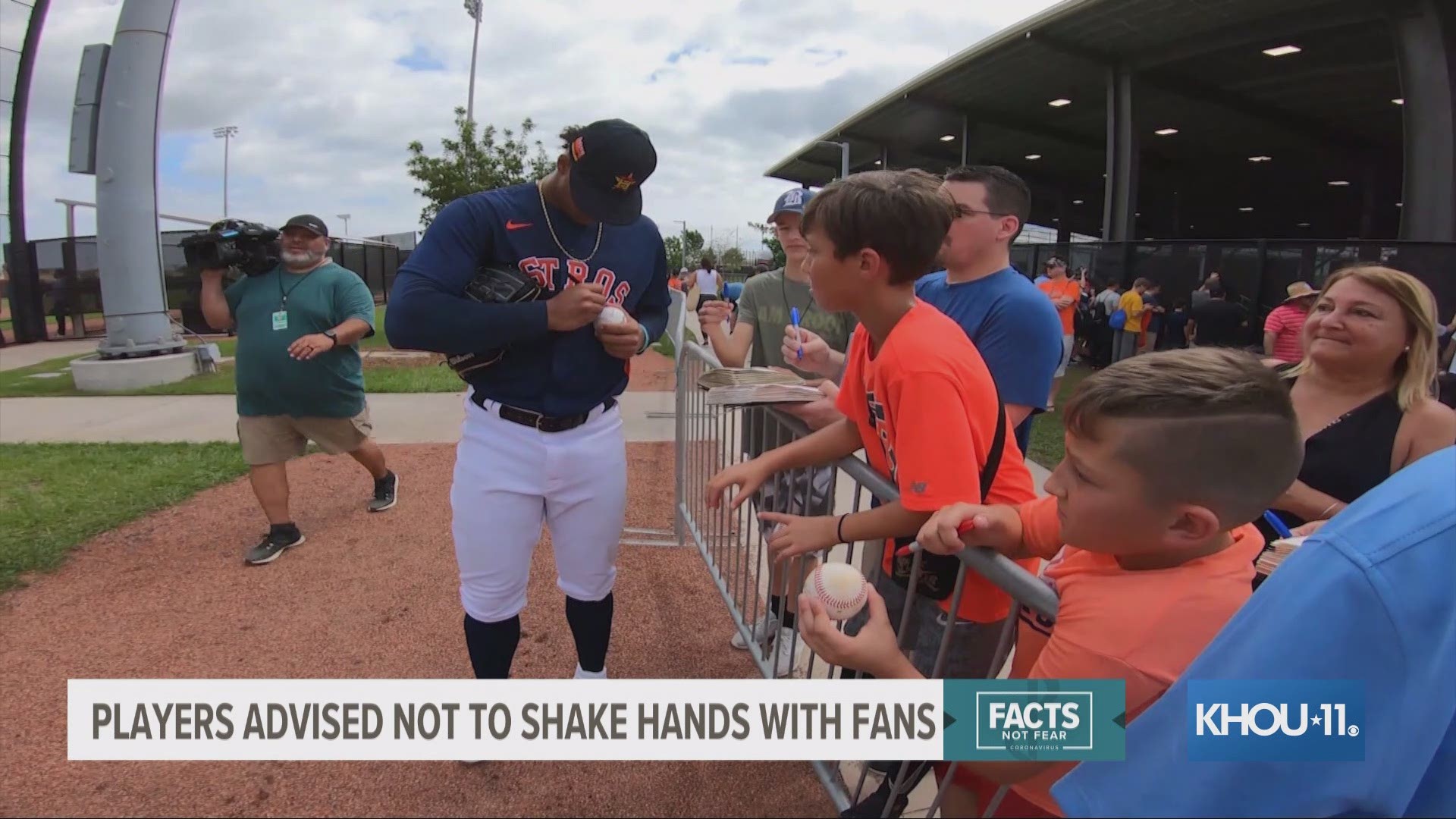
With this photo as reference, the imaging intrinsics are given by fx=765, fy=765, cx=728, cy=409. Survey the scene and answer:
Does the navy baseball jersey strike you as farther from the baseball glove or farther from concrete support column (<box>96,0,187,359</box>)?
concrete support column (<box>96,0,187,359</box>)

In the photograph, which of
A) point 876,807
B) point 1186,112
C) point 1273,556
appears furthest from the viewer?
point 1186,112

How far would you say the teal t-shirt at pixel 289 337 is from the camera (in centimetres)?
419

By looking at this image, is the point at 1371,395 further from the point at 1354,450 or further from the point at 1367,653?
the point at 1367,653

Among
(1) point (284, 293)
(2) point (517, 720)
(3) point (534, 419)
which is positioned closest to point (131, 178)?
(1) point (284, 293)

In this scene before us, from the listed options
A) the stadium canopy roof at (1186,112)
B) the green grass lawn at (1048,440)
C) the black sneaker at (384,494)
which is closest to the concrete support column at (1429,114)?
the stadium canopy roof at (1186,112)

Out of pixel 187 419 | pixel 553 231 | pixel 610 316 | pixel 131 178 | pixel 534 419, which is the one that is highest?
pixel 131 178

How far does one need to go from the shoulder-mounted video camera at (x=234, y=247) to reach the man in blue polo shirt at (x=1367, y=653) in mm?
4461

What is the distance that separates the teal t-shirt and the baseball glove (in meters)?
2.43

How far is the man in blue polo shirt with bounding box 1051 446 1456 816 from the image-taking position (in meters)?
0.63

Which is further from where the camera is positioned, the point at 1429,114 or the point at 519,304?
the point at 1429,114

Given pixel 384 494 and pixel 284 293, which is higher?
pixel 284 293

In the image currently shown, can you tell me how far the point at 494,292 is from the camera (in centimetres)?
225

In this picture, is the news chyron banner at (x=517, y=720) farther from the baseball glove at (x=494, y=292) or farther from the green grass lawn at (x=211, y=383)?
the green grass lawn at (x=211, y=383)

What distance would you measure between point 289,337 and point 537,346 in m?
2.60
